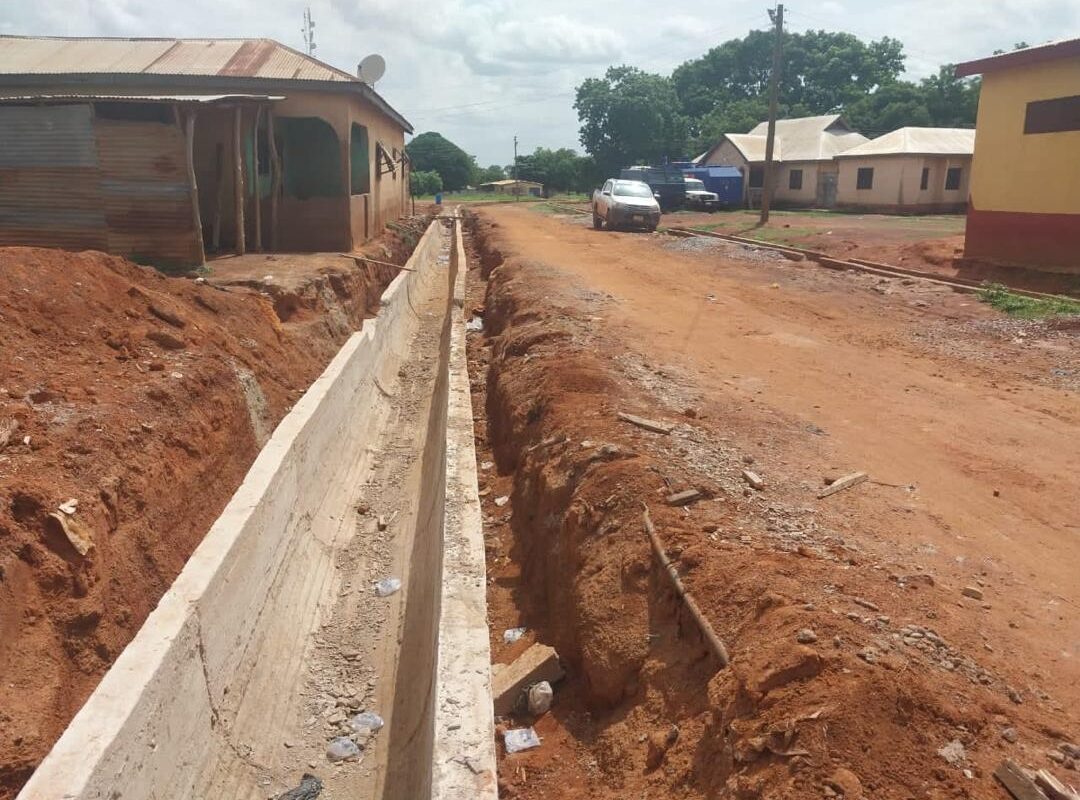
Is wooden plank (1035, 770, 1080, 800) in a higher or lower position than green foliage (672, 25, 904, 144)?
lower

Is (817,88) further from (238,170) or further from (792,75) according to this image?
(238,170)

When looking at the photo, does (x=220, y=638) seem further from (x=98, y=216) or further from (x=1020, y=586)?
(x=98, y=216)


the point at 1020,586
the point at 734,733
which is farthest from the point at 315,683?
the point at 1020,586

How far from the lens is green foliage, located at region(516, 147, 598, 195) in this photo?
213 ft

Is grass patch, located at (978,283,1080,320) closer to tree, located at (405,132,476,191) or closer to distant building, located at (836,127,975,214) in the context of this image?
distant building, located at (836,127,975,214)

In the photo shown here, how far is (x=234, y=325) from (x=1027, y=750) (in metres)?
8.78

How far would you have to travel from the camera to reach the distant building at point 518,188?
236 feet

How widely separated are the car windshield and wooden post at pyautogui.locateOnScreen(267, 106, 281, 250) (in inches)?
554

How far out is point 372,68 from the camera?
2403 cm

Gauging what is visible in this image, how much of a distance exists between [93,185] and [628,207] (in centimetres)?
1789

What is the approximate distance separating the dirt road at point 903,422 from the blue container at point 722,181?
A: 26540mm

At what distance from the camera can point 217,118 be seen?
1546cm

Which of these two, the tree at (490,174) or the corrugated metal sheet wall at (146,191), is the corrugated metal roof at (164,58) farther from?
the tree at (490,174)

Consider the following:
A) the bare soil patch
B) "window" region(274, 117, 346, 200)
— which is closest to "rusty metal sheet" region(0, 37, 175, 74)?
"window" region(274, 117, 346, 200)
